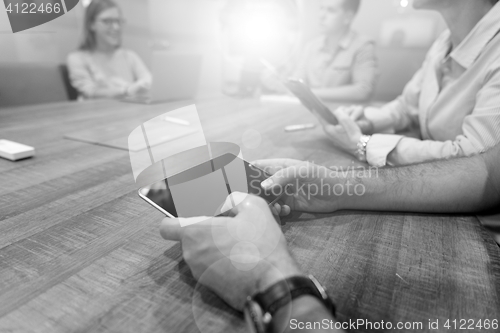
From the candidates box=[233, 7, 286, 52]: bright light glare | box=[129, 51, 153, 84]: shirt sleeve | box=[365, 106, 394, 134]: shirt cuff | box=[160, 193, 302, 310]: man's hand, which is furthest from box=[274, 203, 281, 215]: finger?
box=[233, 7, 286, 52]: bright light glare

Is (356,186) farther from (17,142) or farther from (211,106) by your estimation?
(211,106)

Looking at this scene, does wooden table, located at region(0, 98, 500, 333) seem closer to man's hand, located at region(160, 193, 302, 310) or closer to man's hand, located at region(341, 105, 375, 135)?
man's hand, located at region(160, 193, 302, 310)

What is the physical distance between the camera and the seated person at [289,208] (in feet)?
1.33

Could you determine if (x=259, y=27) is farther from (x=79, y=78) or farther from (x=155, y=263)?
(x=155, y=263)

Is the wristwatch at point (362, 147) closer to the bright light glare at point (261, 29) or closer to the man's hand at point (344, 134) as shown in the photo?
the man's hand at point (344, 134)

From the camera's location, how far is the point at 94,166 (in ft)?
2.88

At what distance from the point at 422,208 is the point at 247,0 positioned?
3235 millimetres

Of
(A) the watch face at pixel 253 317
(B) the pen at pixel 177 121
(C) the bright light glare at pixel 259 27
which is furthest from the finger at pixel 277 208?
(C) the bright light glare at pixel 259 27

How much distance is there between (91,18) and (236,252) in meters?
2.63

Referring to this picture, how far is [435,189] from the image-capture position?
687 mm

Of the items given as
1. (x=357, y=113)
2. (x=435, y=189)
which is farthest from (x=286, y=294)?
(x=357, y=113)

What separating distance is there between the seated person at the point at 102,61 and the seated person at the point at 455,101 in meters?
1.76

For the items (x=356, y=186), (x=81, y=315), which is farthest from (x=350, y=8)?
(x=81, y=315)

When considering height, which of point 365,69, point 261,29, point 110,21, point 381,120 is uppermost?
point 110,21
